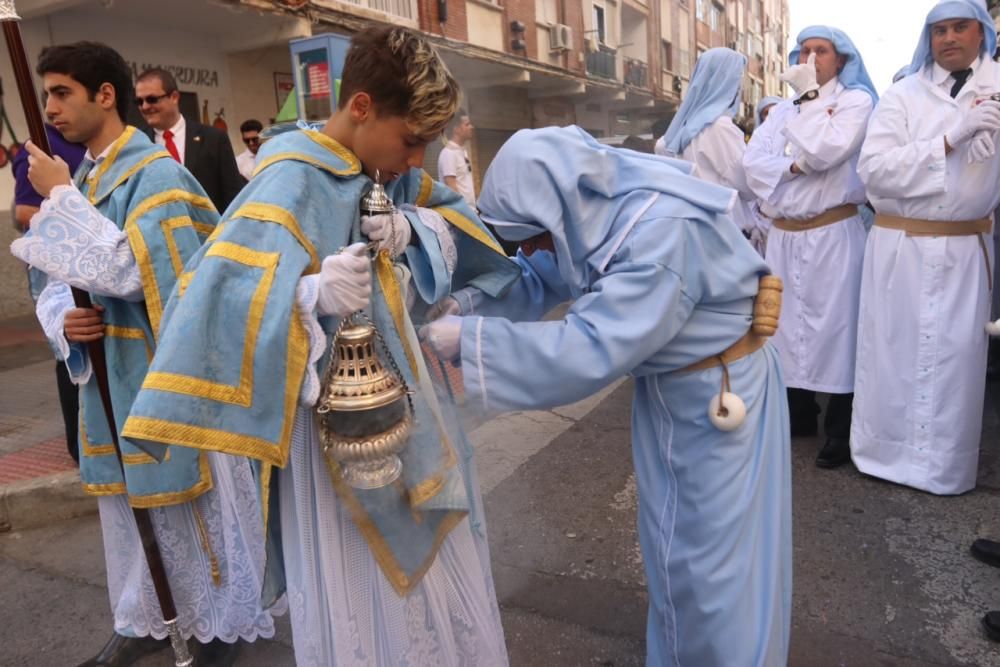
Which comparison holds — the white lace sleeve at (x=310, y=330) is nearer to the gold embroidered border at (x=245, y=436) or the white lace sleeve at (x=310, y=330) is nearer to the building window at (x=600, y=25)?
the gold embroidered border at (x=245, y=436)

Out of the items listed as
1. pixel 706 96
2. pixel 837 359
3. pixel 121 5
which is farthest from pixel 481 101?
pixel 837 359

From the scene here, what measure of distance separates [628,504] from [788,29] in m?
27.2

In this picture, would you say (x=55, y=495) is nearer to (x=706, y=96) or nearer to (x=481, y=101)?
(x=706, y=96)

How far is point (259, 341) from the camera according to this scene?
4.45ft

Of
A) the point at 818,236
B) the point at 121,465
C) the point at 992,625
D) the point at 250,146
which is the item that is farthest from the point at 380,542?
the point at 250,146

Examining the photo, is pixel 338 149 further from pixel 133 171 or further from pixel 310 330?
pixel 133 171

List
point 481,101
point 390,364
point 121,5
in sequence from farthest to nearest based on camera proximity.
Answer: point 481,101 → point 121,5 → point 390,364

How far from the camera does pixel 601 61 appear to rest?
53.1 feet

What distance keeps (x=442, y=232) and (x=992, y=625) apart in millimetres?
2135

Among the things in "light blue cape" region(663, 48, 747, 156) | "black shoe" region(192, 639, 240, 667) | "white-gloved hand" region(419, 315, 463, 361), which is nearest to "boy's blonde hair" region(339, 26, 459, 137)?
"white-gloved hand" region(419, 315, 463, 361)

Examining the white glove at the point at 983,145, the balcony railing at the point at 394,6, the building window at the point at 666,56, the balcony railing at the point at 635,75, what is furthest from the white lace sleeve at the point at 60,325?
the balcony railing at the point at 635,75

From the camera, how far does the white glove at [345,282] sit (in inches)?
53.9

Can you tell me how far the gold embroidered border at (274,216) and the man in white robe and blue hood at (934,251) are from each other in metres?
2.80

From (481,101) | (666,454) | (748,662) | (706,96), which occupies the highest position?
(481,101)
